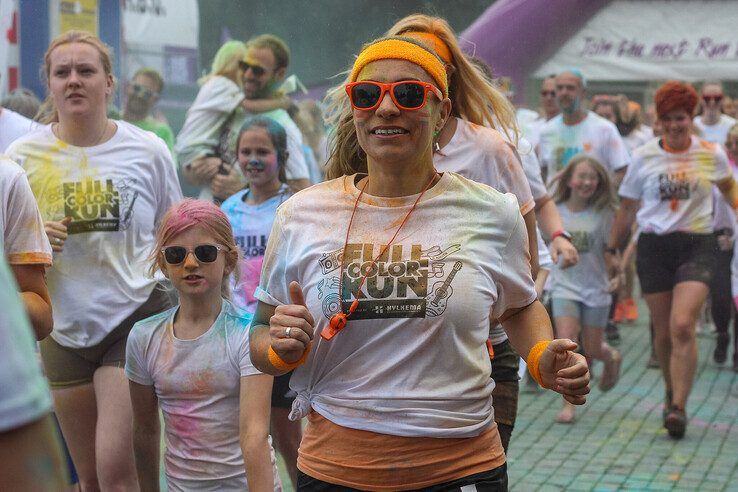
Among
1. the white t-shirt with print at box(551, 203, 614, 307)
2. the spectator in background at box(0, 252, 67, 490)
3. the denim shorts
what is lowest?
the denim shorts

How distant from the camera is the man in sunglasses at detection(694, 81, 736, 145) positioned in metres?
14.9

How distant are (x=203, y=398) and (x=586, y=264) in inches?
213

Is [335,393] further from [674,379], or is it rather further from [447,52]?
[674,379]

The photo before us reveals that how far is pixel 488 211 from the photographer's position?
141 inches

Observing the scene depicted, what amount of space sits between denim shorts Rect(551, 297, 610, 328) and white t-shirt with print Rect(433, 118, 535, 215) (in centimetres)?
493

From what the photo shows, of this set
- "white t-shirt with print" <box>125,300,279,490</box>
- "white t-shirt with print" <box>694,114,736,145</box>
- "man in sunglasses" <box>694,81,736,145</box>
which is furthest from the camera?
"white t-shirt with print" <box>694,114,736,145</box>

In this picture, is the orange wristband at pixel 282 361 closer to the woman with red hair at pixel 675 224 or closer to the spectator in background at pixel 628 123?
the woman with red hair at pixel 675 224

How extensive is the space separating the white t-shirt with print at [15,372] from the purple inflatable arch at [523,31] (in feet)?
23.8

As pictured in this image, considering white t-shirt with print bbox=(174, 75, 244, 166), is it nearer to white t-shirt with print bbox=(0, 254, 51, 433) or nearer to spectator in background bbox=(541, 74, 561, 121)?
spectator in background bbox=(541, 74, 561, 121)

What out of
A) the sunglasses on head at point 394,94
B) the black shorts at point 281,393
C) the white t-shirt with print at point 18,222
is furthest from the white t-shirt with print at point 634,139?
the sunglasses on head at point 394,94

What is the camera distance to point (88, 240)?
550 centimetres

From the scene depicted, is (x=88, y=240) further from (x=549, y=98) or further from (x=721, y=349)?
(x=549, y=98)

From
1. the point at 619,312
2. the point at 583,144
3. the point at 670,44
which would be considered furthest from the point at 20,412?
the point at 670,44

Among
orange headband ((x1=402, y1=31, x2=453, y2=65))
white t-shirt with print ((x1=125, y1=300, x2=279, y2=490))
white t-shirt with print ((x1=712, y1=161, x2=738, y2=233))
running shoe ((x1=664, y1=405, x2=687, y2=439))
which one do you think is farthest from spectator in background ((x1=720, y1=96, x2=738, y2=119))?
white t-shirt with print ((x1=125, y1=300, x2=279, y2=490))
